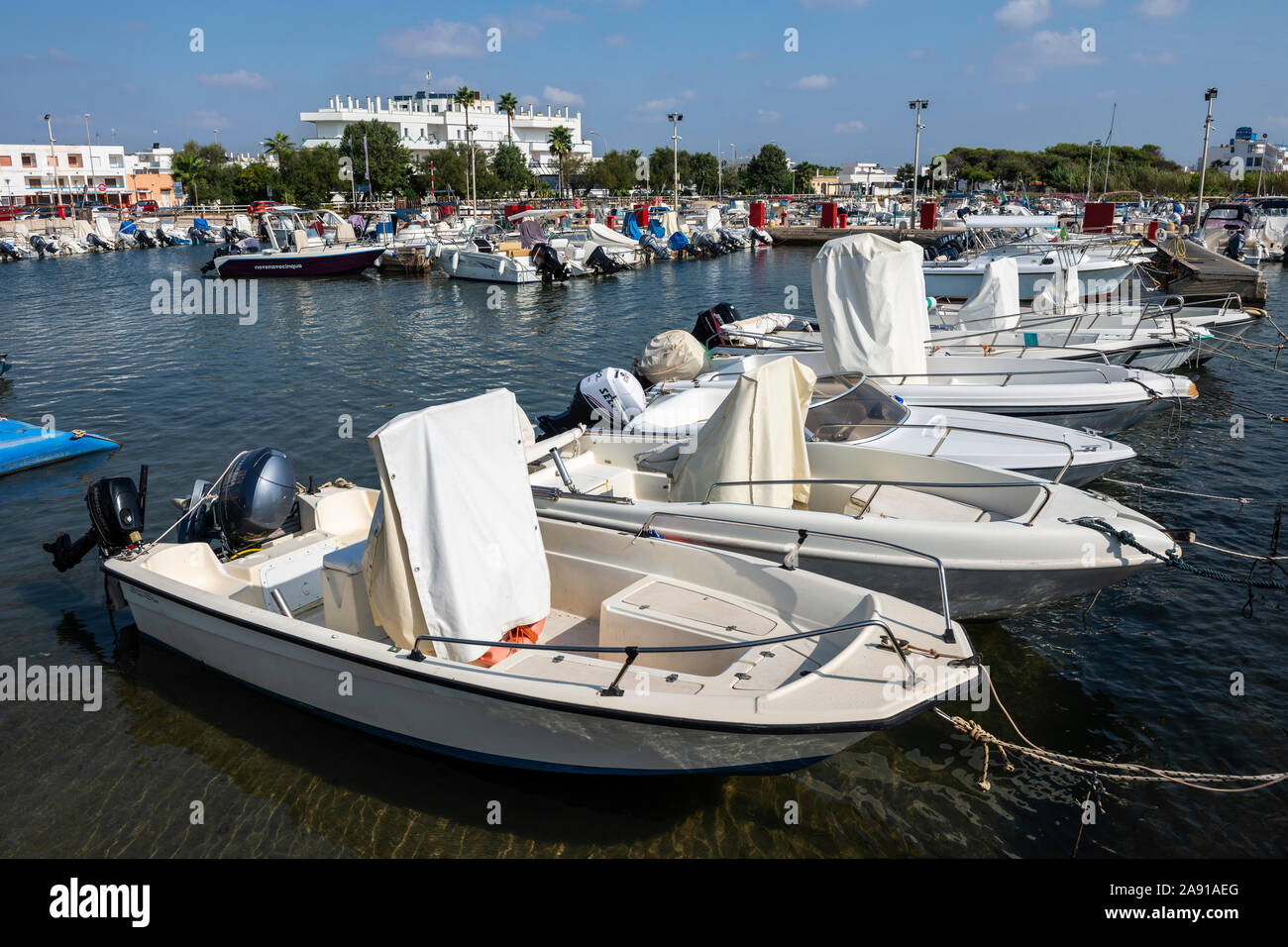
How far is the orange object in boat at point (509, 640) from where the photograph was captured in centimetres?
586

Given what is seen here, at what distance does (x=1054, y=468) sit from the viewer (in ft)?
30.4

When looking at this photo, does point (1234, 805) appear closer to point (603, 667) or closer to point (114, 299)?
point (603, 667)

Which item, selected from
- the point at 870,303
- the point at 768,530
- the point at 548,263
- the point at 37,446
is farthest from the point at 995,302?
the point at 548,263

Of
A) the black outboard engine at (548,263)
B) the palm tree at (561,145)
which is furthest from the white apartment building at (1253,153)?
the black outboard engine at (548,263)

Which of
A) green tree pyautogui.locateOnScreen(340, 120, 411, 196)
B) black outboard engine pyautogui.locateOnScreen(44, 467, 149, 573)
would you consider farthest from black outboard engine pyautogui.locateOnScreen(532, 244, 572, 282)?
green tree pyautogui.locateOnScreen(340, 120, 411, 196)

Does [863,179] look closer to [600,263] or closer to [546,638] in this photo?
[600,263]

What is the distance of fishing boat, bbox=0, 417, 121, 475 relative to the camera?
513 inches

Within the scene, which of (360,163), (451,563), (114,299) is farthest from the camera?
(360,163)

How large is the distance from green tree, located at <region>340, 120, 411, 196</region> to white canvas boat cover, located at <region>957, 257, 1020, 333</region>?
7396 cm

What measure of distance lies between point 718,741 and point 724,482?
3.07 m

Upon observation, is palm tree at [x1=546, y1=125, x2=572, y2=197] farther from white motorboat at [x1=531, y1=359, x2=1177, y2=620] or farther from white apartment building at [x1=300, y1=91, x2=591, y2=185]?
white motorboat at [x1=531, y1=359, x2=1177, y2=620]

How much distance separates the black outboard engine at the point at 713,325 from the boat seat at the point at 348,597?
42.4 ft

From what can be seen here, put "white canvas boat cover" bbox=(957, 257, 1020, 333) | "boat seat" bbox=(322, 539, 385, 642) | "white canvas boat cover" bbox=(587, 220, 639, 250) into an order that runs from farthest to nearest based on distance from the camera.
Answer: "white canvas boat cover" bbox=(587, 220, 639, 250) → "white canvas boat cover" bbox=(957, 257, 1020, 333) → "boat seat" bbox=(322, 539, 385, 642)
